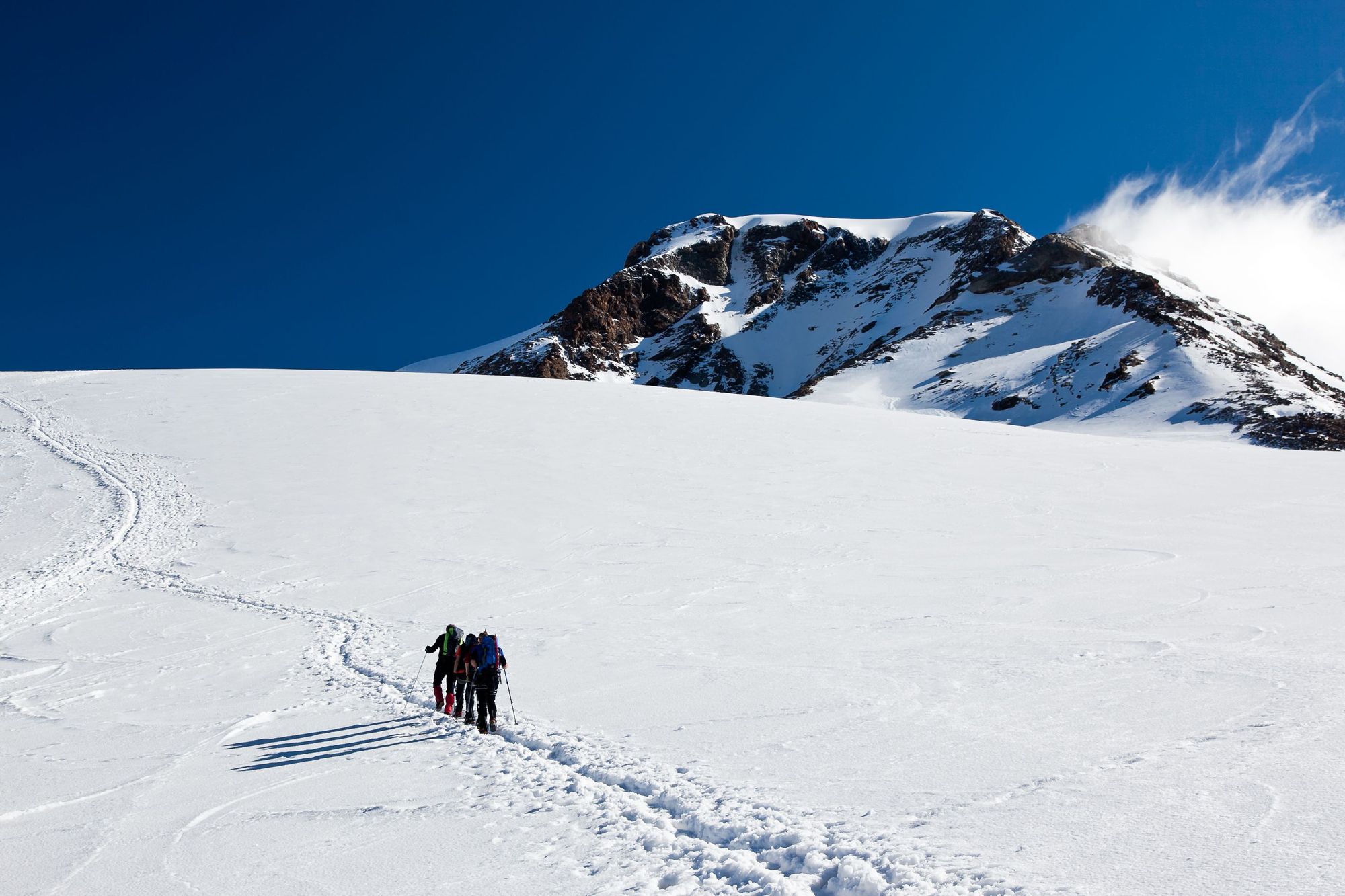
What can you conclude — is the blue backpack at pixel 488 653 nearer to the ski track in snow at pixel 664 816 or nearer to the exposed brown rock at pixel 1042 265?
the ski track in snow at pixel 664 816

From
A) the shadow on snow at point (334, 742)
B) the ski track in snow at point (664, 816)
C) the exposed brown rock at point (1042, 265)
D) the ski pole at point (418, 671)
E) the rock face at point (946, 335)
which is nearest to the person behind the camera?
the ski track in snow at point (664, 816)

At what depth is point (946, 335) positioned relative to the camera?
9994 cm

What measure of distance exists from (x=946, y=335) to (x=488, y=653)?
330 feet

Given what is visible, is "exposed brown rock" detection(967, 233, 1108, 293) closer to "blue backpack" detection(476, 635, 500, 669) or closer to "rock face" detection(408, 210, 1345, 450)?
"rock face" detection(408, 210, 1345, 450)

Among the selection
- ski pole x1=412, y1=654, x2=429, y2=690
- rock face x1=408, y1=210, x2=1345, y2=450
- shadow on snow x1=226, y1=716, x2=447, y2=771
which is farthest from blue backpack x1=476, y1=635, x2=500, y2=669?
rock face x1=408, y1=210, x2=1345, y2=450

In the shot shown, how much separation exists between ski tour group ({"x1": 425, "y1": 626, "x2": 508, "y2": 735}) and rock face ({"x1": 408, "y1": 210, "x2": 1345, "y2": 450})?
185 feet

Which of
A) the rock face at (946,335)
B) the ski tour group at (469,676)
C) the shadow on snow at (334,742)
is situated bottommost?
the shadow on snow at (334,742)

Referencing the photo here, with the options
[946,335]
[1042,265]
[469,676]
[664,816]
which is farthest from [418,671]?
[1042,265]

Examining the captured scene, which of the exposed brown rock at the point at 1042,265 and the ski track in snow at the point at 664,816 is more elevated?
the exposed brown rock at the point at 1042,265

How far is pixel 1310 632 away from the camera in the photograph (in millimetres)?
9500

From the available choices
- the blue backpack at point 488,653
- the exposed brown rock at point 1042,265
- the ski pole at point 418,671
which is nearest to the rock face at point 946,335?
the exposed brown rock at point 1042,265

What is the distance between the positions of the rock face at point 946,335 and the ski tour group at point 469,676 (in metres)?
56.5

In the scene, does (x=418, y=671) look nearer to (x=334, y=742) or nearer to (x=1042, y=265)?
(x=334, y=742)

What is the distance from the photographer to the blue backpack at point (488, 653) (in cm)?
799
